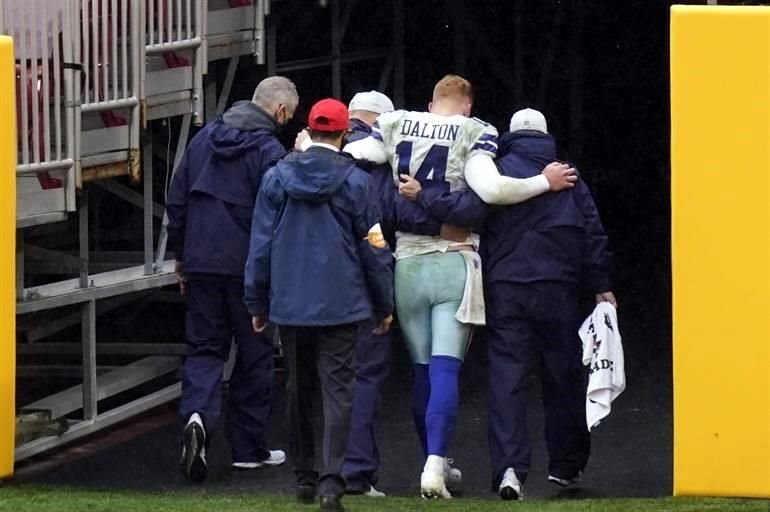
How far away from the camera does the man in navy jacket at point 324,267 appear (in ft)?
22.3

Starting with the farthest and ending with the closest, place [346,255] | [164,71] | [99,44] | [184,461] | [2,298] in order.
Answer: [164,71] → [99,44] → [184,461] → [2,298] → [346,255]

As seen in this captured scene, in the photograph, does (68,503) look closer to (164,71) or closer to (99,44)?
(99,44)

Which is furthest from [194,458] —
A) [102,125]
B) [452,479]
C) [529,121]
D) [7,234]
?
[529,121]

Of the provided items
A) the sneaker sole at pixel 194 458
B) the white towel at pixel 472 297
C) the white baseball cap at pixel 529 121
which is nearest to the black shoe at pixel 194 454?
the sneaker sole at pixel 194 458

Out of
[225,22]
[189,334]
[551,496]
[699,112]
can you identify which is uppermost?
[225,22]

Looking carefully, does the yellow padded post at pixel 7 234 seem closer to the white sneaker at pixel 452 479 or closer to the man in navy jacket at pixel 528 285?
the white sneaker at pixel 452 479

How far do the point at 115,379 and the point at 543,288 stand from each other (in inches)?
107

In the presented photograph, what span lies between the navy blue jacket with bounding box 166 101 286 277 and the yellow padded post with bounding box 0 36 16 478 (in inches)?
37.9

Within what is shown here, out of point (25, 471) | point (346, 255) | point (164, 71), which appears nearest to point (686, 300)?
point (346, 255)

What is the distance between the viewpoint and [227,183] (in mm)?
8047

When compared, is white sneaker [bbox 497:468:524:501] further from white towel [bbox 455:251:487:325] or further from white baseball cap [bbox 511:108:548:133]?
white baseball cap [bbox 511:108:548:133]

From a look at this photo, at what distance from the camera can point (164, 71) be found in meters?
9.61

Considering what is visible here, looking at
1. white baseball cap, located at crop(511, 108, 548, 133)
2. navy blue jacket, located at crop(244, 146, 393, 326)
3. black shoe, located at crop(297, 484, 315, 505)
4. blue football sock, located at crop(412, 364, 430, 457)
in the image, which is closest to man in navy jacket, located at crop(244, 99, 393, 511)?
navy blue jacket, located at crop(244, 146, 393, 326)

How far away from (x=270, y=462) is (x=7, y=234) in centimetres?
173
